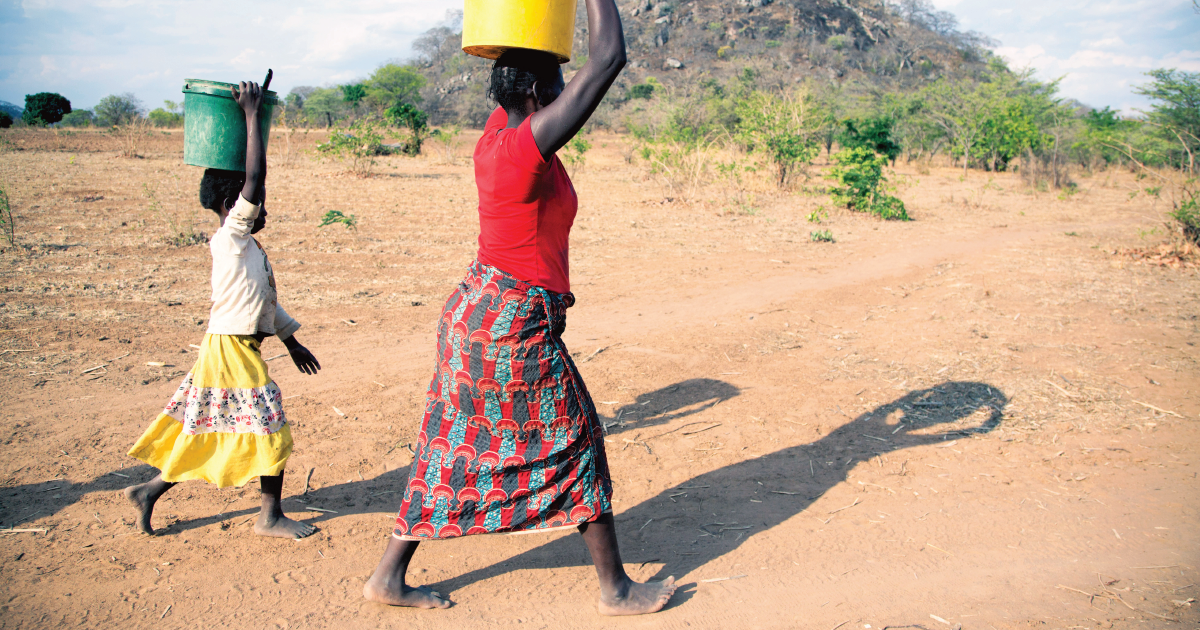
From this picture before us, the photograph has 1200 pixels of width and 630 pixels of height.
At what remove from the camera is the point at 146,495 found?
241 cm

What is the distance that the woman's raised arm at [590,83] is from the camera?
1.61m

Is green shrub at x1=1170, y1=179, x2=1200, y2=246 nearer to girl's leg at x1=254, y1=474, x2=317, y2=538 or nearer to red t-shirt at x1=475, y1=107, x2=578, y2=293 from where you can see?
red t-shirt at x1=475, y1=107, x2=578, y2=293

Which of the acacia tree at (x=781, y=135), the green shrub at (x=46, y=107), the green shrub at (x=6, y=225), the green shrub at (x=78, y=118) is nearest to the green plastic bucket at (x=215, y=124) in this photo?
the green shrub at (x=6, y=225)

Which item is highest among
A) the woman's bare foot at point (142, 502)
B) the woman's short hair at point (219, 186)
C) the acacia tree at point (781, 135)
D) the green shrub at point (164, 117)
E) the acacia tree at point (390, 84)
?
the acacia tree at point (390, 84)

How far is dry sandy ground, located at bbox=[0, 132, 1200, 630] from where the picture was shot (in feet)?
7.38

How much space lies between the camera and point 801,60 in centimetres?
4450

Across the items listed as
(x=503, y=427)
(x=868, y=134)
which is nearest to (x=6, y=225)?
(x=503, y=427)

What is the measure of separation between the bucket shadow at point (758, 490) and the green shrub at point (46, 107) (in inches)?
1270

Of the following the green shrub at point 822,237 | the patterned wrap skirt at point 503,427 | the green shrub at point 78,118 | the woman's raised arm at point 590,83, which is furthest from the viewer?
the green shrub at point 78,118

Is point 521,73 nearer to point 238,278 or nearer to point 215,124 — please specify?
point 215,124

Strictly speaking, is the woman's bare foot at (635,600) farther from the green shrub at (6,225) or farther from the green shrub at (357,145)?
the green shrub at (357,145)

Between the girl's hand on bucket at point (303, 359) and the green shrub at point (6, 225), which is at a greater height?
the green shrub at point (6, 225)

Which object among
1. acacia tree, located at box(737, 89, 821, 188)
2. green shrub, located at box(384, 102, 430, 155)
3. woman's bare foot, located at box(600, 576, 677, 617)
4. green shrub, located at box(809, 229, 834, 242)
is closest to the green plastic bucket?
woman's bare foot, located at box(600, 576, 677, 617)

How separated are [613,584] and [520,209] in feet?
3.73
